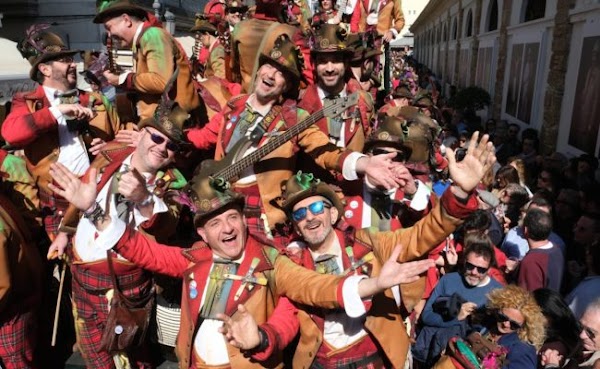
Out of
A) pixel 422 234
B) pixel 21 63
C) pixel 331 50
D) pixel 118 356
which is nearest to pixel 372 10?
pixel 331 50

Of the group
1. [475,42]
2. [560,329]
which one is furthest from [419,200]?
[475,42]

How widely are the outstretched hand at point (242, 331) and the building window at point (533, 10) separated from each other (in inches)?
416

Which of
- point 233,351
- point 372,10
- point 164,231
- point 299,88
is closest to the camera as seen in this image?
point 233,351

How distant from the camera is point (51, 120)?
11.8 feet

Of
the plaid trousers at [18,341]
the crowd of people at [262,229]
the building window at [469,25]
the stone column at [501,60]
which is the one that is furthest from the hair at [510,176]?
the building window at [469,25]

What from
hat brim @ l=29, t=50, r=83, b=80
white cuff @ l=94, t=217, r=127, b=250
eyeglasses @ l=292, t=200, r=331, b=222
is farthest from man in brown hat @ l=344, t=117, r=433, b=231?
hat brim @ l=29, t=50, r=83, b=80

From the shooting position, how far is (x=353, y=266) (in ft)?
8.45

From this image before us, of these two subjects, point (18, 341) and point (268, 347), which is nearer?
point (268, 347)

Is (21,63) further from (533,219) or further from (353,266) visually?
(533,219)

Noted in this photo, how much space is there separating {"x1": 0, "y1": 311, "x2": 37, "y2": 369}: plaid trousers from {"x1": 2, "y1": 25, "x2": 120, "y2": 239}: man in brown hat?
92 centimetres

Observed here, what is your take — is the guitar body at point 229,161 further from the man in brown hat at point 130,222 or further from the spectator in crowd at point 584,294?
the spectator in crowd at point 584,294

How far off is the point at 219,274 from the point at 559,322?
221cm

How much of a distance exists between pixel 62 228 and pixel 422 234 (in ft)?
8.17

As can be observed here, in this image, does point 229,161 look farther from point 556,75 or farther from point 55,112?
point 556,75
